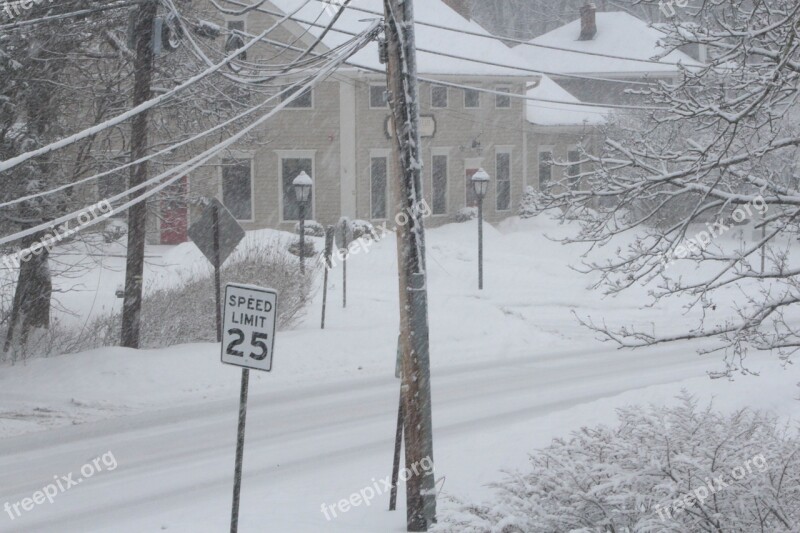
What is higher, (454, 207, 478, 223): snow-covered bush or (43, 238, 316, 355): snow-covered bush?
(454, 207, 478, 223): snow-covered bush

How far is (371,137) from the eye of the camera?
34.1 metres

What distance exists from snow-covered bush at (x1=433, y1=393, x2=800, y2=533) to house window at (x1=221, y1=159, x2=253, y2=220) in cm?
2715

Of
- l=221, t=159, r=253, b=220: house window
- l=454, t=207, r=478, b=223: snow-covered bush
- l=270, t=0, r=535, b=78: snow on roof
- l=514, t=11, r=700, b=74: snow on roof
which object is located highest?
l=514, t=11, r=700, b=74: snow on roof

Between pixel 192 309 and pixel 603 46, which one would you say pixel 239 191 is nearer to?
pixel 192 309

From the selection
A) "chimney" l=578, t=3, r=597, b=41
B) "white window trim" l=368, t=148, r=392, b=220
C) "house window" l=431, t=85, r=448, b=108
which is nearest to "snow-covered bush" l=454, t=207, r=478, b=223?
"white window trim" l=368, t=148, r=392, b=220

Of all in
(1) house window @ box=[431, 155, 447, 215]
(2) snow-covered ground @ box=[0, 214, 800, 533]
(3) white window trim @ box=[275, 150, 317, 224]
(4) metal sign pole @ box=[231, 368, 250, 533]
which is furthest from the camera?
(1) house window @ box=[431, 155, 447, 215]

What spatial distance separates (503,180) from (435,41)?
6199 millimetres

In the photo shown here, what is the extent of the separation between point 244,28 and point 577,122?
48.4 feet

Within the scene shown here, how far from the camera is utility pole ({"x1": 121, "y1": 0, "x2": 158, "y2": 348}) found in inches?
552

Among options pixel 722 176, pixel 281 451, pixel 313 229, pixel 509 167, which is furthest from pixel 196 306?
pixel 509 167

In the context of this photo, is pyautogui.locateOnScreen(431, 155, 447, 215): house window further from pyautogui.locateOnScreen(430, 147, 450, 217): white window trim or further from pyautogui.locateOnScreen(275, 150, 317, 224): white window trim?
pyautogui.locateOnScreen(275, 150, 317, 224): white window trim

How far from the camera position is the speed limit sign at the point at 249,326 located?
25.6 ft

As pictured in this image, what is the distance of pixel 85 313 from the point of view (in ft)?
61.6

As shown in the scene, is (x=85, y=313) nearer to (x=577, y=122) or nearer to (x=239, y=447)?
(x=239, y=447)
